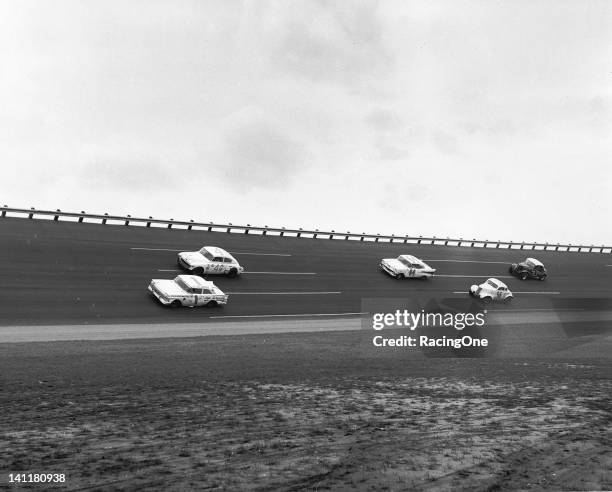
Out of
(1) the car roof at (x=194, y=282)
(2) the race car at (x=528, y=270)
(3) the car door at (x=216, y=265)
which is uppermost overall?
(2) the race car at (x=528, y=270)

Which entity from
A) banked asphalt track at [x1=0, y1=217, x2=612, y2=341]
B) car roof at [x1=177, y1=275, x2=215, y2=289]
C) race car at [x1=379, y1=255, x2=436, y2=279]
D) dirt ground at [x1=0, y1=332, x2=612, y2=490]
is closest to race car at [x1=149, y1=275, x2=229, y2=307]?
car roof at [x1=177, y1=275, x2=215, y2=289]

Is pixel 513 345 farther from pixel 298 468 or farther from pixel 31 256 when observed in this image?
pixel 31 256

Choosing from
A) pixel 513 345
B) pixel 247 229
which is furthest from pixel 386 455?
pixel 247 229

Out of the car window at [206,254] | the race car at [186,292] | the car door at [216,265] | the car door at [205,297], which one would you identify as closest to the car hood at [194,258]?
the car window at [206,254]

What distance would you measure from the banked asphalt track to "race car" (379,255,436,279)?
0.50 metres

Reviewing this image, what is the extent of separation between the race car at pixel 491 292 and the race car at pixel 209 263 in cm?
1594

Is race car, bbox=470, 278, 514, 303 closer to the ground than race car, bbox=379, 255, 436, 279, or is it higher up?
closer to the ground

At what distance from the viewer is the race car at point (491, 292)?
41.2 metres

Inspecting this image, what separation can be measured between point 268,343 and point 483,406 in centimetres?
1247

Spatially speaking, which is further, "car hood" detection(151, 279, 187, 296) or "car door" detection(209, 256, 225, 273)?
"car door" detection(209, 256, 225, 273)

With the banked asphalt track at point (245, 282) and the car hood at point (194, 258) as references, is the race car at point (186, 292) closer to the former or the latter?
the banked asphalt track at point (245, 282)

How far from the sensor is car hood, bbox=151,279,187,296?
30777 mm

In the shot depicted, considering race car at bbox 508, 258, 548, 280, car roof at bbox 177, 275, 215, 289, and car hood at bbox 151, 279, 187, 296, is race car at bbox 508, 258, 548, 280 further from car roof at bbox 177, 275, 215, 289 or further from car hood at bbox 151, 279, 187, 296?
car hood at bbox 151, 279, 187, 296

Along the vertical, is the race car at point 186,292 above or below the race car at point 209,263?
below
